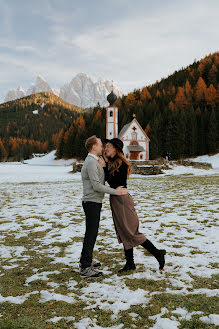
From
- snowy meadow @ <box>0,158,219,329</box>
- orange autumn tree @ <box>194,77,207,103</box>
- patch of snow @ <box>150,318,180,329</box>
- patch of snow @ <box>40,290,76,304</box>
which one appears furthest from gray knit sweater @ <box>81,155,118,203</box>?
orange autumn tree @ <box>194,77,207,103</box>

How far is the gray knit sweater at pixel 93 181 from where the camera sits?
4500 mm

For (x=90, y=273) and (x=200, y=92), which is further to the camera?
(x=200, y=92)

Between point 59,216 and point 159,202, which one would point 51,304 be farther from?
point 159,202

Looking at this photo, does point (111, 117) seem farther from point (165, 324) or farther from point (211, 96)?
point (165, 324)

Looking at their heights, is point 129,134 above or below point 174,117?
below

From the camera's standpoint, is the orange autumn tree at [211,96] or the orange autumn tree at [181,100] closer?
the orange autumn tree at [211,96]

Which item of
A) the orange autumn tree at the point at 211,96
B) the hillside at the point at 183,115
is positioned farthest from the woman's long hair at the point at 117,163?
the orange autumn tree at the point at 211,96

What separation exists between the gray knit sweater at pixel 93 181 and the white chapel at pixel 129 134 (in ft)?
183

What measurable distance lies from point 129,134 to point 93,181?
57.5 meters

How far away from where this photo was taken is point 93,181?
14.8 ft

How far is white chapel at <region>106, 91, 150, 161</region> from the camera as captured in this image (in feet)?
199

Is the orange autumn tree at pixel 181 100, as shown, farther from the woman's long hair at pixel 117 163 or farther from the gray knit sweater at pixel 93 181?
the gray knit sweater at pixel 93 181

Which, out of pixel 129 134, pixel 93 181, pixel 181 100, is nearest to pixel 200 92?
pixel 181 100

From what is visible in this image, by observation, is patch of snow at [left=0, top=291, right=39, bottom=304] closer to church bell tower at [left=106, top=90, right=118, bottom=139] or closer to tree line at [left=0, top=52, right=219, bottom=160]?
church bell tower at [left=106, top=90, right=118, bottom=139]
